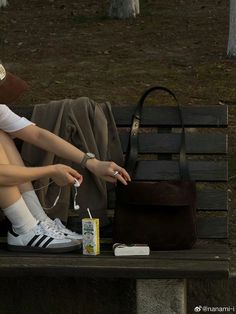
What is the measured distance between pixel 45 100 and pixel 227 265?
3535 mm

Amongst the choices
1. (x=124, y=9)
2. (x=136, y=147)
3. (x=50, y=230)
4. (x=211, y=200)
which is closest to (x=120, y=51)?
(x=124, y=9)

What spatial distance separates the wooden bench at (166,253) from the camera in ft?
11.6

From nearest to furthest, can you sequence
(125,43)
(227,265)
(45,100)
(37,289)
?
1. (227,265)
2. (37,289)
3. (45,100)
4. (125,43)

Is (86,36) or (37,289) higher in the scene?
(86,36)

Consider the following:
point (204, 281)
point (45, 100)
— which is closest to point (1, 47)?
point (45, 100)

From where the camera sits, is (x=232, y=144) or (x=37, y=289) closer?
(x=37, y=289)

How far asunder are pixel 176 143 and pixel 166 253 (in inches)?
26.6

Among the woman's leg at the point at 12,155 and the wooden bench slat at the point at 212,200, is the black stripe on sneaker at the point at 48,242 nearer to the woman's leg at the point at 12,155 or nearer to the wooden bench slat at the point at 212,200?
the woman's leg at the point at 12,155

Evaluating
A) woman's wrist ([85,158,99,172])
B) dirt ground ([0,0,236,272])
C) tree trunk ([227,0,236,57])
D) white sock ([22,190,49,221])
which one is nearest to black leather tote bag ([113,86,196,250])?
woman's wrist ([85,158,99,172])

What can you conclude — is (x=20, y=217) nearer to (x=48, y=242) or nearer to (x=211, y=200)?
(x=48, y=242)

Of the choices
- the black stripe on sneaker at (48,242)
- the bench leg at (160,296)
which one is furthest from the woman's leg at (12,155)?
the bench leg at (160,296)

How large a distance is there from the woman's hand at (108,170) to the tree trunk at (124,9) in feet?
24.2

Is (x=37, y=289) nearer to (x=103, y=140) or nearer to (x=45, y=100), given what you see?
(x=103, y=140)

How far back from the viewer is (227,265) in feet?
11.6
